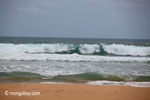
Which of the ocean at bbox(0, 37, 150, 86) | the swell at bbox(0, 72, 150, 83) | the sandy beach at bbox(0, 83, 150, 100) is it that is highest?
the ocean at bbox(0, 37, 150, 86)

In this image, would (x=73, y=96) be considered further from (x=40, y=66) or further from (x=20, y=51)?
(x=20, y=51)

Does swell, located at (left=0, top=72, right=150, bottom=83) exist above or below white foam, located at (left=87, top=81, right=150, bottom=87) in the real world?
above

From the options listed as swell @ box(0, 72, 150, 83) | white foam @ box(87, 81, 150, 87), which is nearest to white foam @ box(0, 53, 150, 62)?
swell @ box(0, 72, 150, 83)

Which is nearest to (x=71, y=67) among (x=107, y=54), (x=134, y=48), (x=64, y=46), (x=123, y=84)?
(x=64, y=46)

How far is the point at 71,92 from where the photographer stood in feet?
10.5

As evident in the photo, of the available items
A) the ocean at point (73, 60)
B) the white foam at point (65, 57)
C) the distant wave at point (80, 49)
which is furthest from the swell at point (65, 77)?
the distant wave at point (80, 49)

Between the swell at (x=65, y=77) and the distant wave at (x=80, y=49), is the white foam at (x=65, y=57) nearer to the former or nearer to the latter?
the distant wave at (x=80, y=49)

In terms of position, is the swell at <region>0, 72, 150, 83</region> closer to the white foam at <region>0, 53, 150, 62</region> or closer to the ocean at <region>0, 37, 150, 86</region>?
the ocean at <region>0, 37, 150, 86</region>

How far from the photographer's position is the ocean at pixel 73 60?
332 cm

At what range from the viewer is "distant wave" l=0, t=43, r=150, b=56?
3393 millimetres

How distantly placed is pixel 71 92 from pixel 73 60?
0.52 meters

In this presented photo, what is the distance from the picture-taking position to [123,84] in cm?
332

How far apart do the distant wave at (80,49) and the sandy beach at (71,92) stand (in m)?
0.54

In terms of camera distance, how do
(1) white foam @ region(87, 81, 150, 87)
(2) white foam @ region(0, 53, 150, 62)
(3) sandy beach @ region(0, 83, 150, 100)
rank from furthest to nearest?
1. (2) white foam @ region(0, 53, 150, 62)
2. (1) white foam @ region(87, 81, 150, 87)
3. (3) sandy beach @ region(0, 83, 150, 100)
